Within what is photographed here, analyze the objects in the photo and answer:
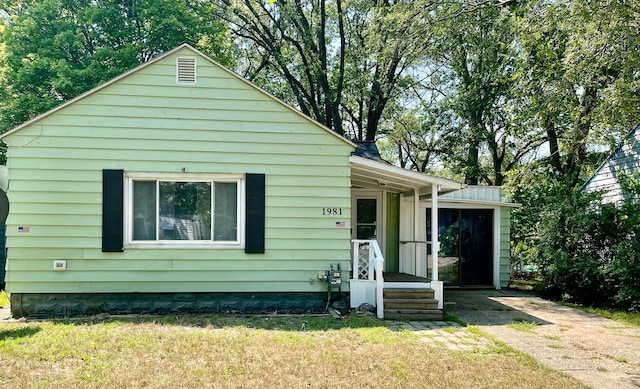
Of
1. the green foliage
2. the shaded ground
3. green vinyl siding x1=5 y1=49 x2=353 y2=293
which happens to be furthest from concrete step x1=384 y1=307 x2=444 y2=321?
the green foliage

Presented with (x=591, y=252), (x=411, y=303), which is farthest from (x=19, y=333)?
(x=591, y=252)

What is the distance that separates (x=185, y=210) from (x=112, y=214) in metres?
1.17

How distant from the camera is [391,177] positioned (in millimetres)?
9547

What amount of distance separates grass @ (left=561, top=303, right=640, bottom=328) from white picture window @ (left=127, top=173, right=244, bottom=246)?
23.0 ft

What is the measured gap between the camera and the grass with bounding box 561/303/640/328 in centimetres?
854

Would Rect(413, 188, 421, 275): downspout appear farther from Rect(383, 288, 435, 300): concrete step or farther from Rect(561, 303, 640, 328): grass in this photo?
Rect(561, 303, 640, 328): grass

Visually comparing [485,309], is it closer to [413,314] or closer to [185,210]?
[413,314]

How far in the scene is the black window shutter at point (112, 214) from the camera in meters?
8.02

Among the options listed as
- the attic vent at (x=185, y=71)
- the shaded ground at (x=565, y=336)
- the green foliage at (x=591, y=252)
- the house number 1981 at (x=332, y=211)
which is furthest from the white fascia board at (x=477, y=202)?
the attic vent at (x=185, y=71)

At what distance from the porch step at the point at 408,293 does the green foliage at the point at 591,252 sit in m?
3.76

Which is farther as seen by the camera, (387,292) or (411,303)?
(387,292)

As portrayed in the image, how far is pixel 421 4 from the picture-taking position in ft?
32.7

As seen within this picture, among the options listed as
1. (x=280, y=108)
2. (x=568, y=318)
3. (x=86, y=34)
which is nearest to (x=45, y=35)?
(x=86, y=34)

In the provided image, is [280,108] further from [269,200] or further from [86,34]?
[86,34]
